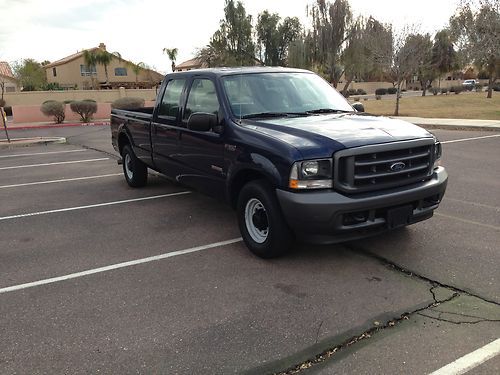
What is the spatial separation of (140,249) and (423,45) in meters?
28.6

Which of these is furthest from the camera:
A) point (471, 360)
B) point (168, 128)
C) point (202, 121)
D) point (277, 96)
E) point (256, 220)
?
point (168, 128)

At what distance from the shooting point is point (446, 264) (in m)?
4.32

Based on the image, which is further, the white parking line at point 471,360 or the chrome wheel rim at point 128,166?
the chrome wheel rim at point 128,166

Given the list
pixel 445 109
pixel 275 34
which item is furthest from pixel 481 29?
pixel 275 34

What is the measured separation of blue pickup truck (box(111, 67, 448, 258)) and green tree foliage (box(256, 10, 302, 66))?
44.0 metres

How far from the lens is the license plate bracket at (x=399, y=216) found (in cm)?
418

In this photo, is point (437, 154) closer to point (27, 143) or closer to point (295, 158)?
point (295, 158)

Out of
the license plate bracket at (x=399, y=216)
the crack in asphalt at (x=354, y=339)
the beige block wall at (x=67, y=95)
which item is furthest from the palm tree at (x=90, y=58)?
the crack in asphalt at (x=354, y=339)

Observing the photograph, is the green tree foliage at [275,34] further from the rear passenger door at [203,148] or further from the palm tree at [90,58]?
the rear passenger door at [203,148]

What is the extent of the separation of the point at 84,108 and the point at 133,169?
19.8 metres

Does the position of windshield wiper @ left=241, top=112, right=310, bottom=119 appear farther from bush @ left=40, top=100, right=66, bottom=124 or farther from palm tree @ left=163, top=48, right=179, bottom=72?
palm tree @ left=163, top=48, right=179, bottom=72

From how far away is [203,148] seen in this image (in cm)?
539

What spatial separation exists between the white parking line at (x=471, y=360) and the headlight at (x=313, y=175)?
67.5 inches

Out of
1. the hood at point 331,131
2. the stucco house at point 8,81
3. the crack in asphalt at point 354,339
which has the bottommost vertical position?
the crack in asphalt at point 354,339
